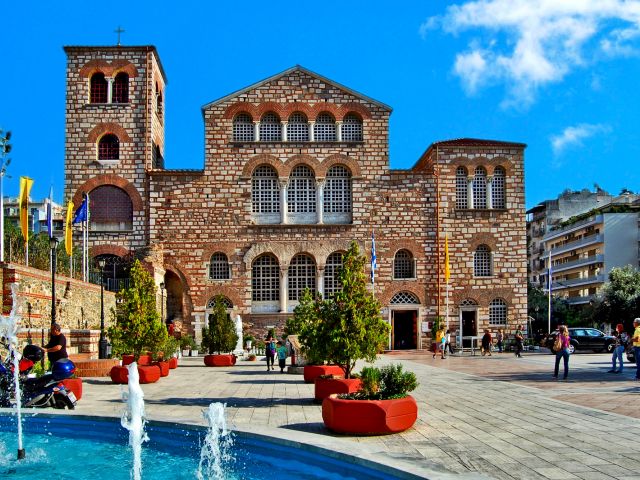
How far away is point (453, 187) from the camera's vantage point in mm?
41375

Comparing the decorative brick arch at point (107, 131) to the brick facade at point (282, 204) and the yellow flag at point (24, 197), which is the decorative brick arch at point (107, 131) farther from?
the yellow flag at point (24, 197)

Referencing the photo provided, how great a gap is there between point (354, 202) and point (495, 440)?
3077 centimetres

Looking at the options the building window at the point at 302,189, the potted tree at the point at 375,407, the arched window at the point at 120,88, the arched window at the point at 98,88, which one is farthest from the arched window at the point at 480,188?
the potted tree at the point at 375,407

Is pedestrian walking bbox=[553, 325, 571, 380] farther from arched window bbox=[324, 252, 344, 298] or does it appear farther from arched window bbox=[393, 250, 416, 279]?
arched window bbox=[393, 250, 416, 279]

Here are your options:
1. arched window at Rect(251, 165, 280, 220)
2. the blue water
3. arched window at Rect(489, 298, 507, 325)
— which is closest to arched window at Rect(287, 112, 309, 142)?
arched window at Rect(251, 165, 280, 220)

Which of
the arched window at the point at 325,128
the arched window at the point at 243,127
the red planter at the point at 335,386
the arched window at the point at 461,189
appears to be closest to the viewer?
the red planter at the point at 335,386

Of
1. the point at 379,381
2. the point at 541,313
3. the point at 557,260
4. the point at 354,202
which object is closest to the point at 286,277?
the point at 354,202

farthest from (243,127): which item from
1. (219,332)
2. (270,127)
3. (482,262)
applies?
(219,332)

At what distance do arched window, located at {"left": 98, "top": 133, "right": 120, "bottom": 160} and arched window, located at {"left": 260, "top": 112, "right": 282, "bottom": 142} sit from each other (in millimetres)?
7714

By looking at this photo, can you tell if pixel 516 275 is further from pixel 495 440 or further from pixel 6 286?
pixel 495 440

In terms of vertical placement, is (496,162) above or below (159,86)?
below

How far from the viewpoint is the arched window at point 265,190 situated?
134 feet

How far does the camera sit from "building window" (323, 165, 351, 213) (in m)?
40.9

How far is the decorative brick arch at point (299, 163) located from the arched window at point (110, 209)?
838 centimetres
